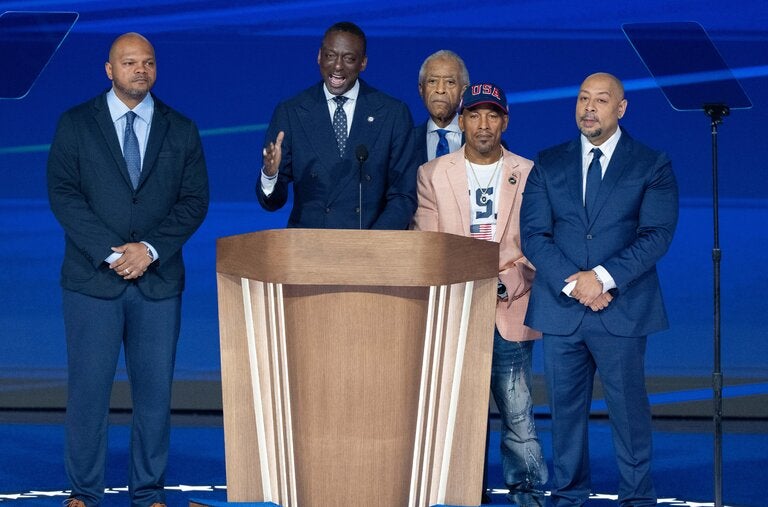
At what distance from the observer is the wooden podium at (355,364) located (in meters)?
3.52

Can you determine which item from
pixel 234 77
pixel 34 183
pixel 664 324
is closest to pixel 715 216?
pixel 664 324

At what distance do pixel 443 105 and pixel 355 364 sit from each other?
1792mm

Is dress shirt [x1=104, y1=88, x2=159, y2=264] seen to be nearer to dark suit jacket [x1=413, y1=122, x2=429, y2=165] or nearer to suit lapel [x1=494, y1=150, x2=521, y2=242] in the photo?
dark suit jacket [x1=413, y1=122, x2=429, y2=165]

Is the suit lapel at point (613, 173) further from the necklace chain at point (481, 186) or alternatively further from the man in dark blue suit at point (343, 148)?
the man in dark blue suit at point (343, 148)

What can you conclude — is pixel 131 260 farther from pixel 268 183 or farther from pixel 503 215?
pixel 503 215

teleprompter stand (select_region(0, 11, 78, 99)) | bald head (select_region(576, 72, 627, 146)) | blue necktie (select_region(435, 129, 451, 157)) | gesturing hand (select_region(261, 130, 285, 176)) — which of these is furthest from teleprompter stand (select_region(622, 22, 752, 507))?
teleprompter stand (select_region(0, 11, 78, 99))

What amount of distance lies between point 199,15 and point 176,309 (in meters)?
2.81

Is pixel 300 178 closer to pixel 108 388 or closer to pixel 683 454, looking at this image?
pixel 108 388

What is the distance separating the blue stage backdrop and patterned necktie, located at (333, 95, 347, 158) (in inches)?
88.4

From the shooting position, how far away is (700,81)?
526 centimetres

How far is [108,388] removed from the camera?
15.3 feet

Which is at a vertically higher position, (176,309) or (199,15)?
(199,15)

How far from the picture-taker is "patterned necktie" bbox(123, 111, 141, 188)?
4.66 meters

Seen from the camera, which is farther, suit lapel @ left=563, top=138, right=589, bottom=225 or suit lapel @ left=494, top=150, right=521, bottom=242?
suit lapel @ left=494, top=150, right=521, bottom=242
